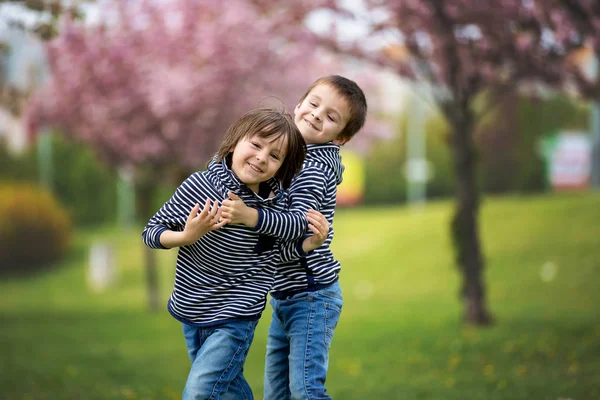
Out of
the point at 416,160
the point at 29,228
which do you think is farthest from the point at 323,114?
the point at 416,160

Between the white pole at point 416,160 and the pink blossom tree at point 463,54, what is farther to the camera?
the white pole at point 416,160

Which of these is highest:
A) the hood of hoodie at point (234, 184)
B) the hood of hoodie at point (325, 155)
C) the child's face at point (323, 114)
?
the child's face at point (323, 114)

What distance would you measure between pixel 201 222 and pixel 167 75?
8297 millimetres

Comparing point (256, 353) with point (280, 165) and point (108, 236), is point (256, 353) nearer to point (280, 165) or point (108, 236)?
point (280, 165)

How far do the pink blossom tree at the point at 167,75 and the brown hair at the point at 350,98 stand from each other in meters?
7.52

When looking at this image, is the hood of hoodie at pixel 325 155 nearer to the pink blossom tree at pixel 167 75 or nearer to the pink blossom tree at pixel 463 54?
the pink blossom tree at pixel 463 54

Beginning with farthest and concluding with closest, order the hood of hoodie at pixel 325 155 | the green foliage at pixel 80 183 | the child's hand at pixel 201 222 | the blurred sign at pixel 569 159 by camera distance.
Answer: the green foliage at pixel 80 183, the blurred sign at pixel 569 159, the hood of hoodie at pixel 325 155, the child's hand at pixel 201 222

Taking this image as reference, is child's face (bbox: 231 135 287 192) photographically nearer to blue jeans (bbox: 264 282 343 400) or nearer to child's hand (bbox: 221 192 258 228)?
child's hand (bbox: 221 192 258 228)

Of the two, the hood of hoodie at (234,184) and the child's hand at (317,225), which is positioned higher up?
the hood of hoodie at (234,184)

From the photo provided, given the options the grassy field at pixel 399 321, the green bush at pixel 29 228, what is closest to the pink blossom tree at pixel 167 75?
the grassy field at pixel 399 321

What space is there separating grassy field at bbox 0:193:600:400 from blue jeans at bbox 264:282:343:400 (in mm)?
2401

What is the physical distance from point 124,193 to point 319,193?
18.7 m

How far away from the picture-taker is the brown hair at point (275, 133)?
9.26 ft

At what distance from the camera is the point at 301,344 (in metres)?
3.02
